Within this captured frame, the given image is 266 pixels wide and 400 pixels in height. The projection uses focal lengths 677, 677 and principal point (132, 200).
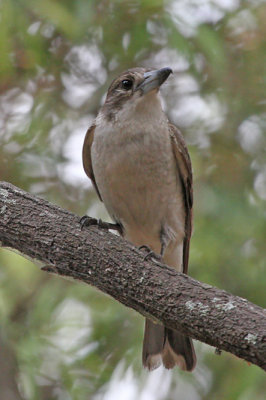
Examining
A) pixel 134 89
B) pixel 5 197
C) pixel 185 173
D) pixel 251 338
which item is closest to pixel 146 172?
pixel 185 173

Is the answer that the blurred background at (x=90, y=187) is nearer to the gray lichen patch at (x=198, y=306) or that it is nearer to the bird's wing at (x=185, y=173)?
the bird's wing at (x=185, y=173)

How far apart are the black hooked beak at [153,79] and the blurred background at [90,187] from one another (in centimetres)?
94

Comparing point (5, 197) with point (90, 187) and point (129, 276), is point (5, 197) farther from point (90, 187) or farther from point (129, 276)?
point (90, 187)

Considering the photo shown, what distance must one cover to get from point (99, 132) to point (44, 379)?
6.59ft

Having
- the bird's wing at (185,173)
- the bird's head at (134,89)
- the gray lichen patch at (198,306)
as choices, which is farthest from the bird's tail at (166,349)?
the bird's head at (134,89)

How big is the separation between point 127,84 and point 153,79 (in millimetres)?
282

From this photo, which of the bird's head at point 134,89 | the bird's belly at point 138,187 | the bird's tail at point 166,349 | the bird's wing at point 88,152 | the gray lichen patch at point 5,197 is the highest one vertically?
the bird's head at point 134,89

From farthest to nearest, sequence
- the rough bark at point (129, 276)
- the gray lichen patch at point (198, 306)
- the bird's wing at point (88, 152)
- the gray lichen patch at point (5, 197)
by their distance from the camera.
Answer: the bird's wing at point (88, 152)
the gray lichen patch at point (5, 197)
the gray lichen patch at point (198, 306)
the rough bark at point (129, 276)

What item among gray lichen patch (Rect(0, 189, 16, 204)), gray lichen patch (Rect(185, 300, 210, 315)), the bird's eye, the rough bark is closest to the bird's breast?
the bird's eye

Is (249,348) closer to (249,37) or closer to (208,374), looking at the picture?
(208,374)

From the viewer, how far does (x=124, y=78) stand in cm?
483

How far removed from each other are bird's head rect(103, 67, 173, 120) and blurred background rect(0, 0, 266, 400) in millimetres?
857

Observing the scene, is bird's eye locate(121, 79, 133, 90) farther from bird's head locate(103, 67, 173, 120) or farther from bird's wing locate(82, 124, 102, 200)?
bird's wing locate(82, 124, 102, 200)

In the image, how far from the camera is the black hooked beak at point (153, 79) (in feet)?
15.0
